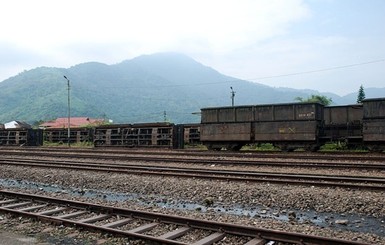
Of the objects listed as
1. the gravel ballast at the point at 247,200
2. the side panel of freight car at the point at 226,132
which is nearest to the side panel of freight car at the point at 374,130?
the side panel of freight car at the point at 226,132

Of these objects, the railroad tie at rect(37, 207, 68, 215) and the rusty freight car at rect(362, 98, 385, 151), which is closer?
the railroad tie at rect(37, 207, 68, 215)

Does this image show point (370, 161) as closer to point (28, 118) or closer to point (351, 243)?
point (351, 243)

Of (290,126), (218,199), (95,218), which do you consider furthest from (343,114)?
(95,218)

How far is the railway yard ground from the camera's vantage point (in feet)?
Result: 21.6

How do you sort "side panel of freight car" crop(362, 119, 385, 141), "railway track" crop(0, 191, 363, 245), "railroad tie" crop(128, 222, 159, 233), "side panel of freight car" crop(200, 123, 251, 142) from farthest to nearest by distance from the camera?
"side panel of freight car" crop(200, 123, 251, 142) < "side panel of freight car" crop(362, 119, 385, 141) < "railroad tie" crop(128, 222, 159, 233) < "railway track" crop(0, 191, 363, 245)

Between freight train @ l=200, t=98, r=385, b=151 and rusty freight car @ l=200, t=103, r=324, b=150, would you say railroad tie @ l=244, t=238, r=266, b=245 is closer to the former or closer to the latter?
freight train @ l=200, t=98, r=385, b=151

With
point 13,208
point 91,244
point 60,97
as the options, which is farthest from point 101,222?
point 60,97

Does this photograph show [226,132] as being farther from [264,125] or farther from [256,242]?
[256,242]

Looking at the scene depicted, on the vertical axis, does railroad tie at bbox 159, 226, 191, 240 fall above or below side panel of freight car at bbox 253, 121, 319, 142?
below

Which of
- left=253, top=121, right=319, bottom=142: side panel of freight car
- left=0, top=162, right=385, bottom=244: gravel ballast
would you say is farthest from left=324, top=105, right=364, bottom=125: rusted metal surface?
left=0, top=162, right=385, bottom=244: gravel ballast

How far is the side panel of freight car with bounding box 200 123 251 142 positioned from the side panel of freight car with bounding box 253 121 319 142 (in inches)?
26.4

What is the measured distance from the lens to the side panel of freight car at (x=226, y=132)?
23639 millimetres

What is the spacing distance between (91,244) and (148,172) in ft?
24.1

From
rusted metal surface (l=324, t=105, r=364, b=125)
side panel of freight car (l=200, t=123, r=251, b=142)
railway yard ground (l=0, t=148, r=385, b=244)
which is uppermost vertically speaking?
rusted metal surface (l=324, t=105, r=364, b=125)
